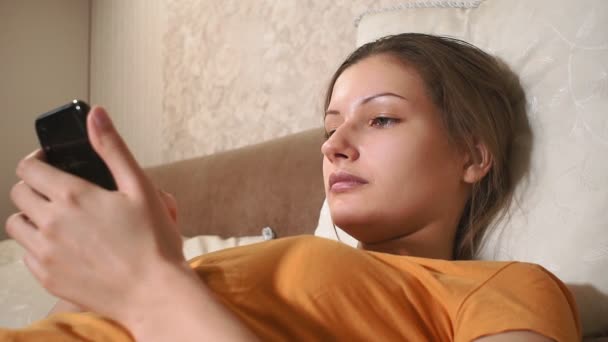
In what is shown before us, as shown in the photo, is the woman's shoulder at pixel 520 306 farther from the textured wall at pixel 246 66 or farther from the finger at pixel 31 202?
the textured wall at pixel 246 66

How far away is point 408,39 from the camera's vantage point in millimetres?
1044

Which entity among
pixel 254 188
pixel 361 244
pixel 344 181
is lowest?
pixel 254 188

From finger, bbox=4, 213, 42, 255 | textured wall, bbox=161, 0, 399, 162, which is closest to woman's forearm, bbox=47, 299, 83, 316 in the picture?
finger, bbox=4, 213, 42, 255

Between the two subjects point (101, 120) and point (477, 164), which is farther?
point (477, 164)

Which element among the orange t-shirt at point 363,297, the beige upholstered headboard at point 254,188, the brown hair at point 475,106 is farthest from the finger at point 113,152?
the beige upholstered headboard at point 254,188

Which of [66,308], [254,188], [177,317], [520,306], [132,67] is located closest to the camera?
[177,317]

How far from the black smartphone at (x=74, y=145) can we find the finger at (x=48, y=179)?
1 cm

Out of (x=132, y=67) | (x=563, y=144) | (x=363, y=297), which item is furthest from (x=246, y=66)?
(x=363, y=297)

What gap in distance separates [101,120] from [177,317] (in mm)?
195

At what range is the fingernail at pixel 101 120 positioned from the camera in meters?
0.49

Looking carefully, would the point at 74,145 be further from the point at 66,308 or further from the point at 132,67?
the point at 132,67

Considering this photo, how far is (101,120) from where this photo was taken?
50cm

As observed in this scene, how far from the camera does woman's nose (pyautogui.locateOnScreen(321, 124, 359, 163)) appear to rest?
34.2 inches

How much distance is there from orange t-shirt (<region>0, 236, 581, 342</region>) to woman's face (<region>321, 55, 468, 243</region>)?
6.5 inches
